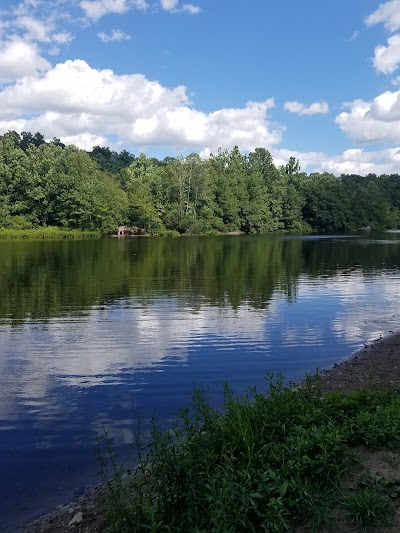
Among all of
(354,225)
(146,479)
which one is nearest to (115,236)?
(354,225)

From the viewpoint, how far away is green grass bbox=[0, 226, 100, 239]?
8319cm

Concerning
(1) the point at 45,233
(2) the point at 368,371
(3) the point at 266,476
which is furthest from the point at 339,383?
(1) the point at 45,233

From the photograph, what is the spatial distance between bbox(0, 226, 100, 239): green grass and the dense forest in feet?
10.3

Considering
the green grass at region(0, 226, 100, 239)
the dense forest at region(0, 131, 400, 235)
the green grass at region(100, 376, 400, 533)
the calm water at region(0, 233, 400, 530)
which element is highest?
the dense forest at region(0, 131, 400, 235)

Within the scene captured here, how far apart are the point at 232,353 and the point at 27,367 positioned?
19.0 feet

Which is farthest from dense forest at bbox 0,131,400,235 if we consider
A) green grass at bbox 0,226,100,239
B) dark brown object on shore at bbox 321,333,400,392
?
dark brown object on shore at bbox 321,333,400,392

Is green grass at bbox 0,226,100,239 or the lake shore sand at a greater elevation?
green grass at bbox 0,226,100,239

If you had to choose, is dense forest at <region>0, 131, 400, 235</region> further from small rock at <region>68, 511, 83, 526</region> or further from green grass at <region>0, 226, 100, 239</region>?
small rock at <region>68, 511, 83, 526</region>

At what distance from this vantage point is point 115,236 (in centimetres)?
9806

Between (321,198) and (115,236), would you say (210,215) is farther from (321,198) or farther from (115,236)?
(321,198)

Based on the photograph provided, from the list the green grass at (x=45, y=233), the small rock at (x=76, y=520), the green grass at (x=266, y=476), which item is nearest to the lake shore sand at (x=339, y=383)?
the small rock at (x=76, y=520)

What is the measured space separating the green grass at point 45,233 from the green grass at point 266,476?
82.7m

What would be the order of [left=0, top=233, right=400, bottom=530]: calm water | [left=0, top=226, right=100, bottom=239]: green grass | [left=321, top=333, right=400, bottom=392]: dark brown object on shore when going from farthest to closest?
1. [left=0, top=226, right=100, bottom=239]: green grass
2. [left=321, top=333, right=400, bottom=392]: dark brown object on shore
3. [left=0, top=233, right=400, bottom=530]: calm water

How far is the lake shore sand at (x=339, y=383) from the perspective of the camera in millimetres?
5730
